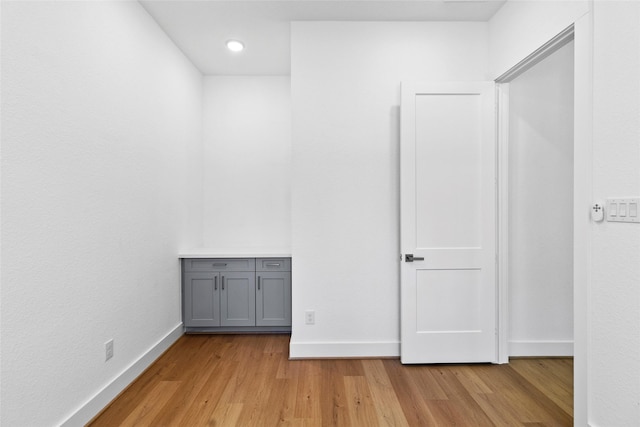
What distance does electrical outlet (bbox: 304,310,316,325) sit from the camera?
2.83 meters

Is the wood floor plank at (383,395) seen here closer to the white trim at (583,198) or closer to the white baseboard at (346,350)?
the white baseboard at (346,350)

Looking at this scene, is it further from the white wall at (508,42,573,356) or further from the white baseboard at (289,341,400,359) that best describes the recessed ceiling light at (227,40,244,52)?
the white baseboard at (289,341,400,359)

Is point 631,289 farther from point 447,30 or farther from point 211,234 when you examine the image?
point 211,234

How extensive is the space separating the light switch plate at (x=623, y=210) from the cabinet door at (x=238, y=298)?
9.19ft

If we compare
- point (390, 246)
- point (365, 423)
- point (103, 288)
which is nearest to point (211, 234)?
point (103, 288)

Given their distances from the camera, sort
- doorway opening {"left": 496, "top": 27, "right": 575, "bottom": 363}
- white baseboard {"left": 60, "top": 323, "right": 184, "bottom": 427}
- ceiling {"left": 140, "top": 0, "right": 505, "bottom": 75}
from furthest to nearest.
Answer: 1. doorway opening {"left": 496, "top": 27, "right": 575, "bottom": 363}
2. ceiling {"left": 140, "top": 0, "right": 505, "bottom": 75}
3. white baseboard {"left": 60, "top": 323, "right": 184, "bottom": 427}

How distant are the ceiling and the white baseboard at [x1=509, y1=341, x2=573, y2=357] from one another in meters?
2.74

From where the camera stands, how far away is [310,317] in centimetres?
283

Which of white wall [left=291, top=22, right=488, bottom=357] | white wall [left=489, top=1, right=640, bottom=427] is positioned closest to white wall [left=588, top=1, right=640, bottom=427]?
white wall [left=489, top=1, right=640, bottom=427]

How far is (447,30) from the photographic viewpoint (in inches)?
111

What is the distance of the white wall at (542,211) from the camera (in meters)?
2.79

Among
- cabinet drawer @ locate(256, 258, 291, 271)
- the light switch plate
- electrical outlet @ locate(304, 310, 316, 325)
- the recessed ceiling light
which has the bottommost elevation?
electrical outlet @ locate(304, 310, 316, 325)

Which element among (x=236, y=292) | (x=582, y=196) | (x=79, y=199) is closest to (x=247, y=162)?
(x=236, y=292)

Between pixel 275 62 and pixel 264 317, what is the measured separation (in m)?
2.68
